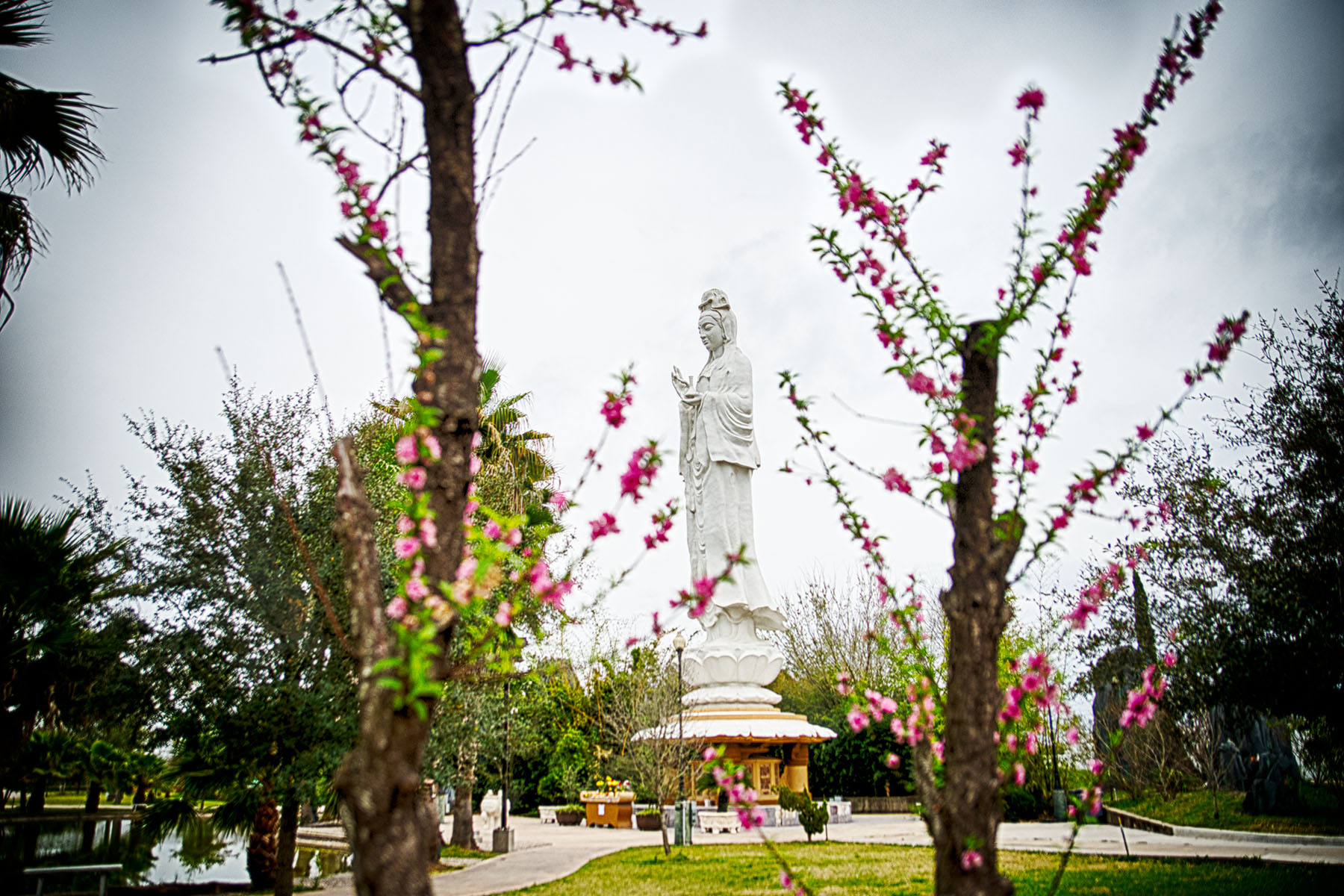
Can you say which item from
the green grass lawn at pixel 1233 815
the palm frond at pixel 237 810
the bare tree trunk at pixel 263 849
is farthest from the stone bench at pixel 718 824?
the palm frond at pixel 237 810

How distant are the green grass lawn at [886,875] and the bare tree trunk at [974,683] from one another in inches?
164

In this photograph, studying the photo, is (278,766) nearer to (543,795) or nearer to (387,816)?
(387,816)

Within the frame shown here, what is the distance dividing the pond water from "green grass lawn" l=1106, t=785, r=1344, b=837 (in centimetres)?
1221

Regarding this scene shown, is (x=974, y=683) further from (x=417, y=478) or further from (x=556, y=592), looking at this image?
(x=417, y=478)

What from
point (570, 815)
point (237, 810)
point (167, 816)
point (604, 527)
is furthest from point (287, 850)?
point (570, 815)

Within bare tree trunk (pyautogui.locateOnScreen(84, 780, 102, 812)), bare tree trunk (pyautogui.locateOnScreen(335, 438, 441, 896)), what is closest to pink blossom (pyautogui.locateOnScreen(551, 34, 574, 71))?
A: bare tree trunk (pyautogui.locateOnScreen(335, 438, 441, 896))

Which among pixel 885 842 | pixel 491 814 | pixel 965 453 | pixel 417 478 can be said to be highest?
pixel 965 453

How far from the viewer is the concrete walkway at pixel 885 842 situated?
9422mm

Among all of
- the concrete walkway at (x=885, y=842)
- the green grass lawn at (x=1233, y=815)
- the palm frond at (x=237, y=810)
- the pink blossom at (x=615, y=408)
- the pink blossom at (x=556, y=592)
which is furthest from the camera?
the green grass lawn at (x=1233, y=815)

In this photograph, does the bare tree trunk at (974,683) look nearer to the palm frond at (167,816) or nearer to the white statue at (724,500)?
the palm frond at (167,816)

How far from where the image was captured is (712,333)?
1859 cm

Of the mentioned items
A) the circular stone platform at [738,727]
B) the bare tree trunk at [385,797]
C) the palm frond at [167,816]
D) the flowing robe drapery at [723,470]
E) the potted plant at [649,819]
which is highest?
the flowing robe drapery at [723,470]

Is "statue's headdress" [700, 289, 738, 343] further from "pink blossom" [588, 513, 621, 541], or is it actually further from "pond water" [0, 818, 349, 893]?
"pink blossom" [588, 513, 621, 541]

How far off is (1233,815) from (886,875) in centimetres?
771
